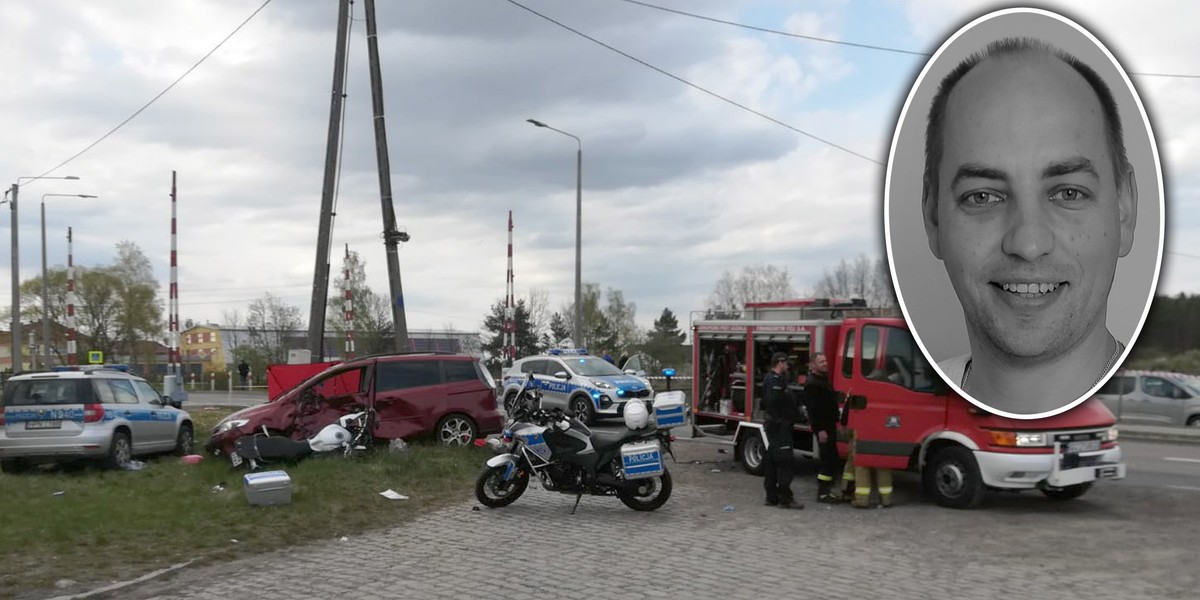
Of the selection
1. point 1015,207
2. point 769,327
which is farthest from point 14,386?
point 1015,207

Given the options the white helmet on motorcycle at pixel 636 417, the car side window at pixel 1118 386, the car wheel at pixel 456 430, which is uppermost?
the car side window at pixel 1118 386

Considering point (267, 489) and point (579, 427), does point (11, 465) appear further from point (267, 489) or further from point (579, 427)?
point (579, 427)

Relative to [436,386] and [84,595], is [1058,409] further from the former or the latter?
[436,386]

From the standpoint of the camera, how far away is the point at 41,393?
1523cm

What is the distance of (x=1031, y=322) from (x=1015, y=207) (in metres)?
0.20

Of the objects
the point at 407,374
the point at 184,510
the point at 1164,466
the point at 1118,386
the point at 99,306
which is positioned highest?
the point at 99,306

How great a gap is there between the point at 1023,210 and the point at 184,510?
35.8ft

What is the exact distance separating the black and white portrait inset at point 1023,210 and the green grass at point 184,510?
773cm

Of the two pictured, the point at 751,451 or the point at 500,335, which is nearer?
the point at 751,451

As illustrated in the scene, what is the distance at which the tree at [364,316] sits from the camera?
6412cm

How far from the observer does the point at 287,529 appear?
9.92 m

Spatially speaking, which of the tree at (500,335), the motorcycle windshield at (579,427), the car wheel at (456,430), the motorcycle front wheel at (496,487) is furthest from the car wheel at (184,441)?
the tree at (500,335)

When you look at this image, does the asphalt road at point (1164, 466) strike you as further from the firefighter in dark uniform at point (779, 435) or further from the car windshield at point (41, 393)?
the car windshield at point (41, 393)

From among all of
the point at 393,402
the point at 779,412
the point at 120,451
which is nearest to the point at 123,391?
the point at 120,451
